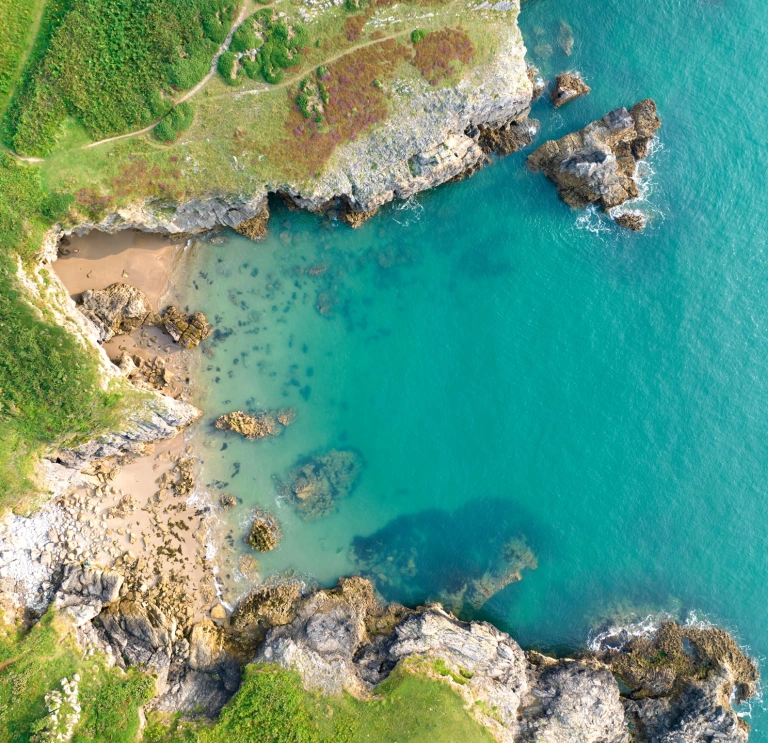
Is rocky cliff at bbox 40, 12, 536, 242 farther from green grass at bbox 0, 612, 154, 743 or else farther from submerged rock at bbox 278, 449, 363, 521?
green grass at bbox 0, 612, 154, 743

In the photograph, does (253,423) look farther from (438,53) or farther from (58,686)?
(438,53)

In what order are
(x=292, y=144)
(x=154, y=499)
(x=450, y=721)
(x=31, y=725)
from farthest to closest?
(x=154, y=499) < (x=292, y=144) < (x=450, y=721) < (x=31, y=725)

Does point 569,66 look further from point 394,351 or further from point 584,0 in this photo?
point 394,351

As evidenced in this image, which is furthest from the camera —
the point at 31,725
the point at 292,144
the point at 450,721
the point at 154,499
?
the point at 154,499

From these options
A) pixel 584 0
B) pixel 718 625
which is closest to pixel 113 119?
pixel 584 0

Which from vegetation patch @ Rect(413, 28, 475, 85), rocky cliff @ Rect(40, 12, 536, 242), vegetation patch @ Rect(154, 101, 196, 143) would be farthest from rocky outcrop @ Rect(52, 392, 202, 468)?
vegetation patch @ Rect(413, 28, 475, 85)

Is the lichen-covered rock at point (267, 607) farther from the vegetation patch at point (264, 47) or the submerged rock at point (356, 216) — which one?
the vegetation patch at point (264, 47)
